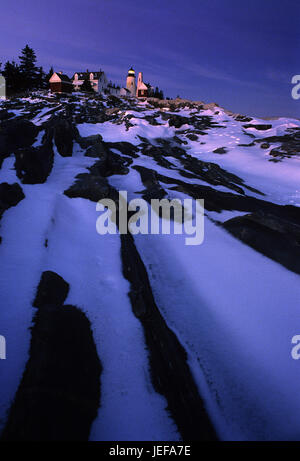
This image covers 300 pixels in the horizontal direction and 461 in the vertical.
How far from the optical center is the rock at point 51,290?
6895 mm

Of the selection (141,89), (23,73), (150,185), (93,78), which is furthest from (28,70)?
(150,185)

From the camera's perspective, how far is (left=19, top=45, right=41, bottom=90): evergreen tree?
226 feet

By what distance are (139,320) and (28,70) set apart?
9400 centimetres

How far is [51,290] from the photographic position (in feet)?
23.8

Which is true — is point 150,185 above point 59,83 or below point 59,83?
below

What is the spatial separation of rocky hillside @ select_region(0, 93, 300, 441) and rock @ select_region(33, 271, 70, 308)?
0.04 metres

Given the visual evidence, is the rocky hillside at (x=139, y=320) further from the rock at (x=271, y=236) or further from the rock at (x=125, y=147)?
the rock at (x=125, y=147)

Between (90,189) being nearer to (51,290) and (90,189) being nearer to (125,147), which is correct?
(51,290)

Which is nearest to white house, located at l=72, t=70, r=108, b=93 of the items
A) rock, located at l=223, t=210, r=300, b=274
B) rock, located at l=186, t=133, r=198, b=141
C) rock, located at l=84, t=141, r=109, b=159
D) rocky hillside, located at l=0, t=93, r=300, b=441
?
rock, located at l=186, t=133, r=198, b=141

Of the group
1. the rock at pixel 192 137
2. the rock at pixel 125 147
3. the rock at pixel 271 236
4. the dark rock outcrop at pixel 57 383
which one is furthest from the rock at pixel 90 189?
the rock at pixel 192 137

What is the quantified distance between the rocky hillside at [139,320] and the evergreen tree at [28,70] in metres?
76.1

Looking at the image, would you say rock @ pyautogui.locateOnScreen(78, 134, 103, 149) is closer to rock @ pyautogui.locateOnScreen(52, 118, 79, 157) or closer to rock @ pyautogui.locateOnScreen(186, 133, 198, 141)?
rock @ pyautogui.locateOnScreen(52, 118, 79, 157)

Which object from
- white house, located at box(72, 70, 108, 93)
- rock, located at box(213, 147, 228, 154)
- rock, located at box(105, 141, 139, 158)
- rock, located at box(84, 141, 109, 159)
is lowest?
rock, located at box(84, 141, 109, 159)

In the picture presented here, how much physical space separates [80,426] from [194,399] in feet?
8.91
